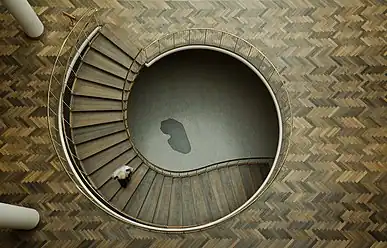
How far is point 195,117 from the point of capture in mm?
14359

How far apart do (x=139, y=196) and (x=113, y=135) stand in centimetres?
147

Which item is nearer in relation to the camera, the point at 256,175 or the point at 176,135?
the point at 256,175

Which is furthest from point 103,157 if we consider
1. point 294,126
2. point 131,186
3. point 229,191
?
point 294,126

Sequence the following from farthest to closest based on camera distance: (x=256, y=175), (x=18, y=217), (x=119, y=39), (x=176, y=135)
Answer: (x=176, y=135) < (x=256, y=175) < (x=119, y=39) < (x=18, y=217)

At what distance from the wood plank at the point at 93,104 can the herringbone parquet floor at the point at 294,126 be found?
0.66 m

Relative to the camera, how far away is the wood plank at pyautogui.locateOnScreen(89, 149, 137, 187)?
11039mm

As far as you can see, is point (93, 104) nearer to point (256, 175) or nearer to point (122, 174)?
point (122, 174)

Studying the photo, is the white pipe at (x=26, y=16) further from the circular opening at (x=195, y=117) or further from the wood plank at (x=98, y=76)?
the circular opening at (x=195, y=117)

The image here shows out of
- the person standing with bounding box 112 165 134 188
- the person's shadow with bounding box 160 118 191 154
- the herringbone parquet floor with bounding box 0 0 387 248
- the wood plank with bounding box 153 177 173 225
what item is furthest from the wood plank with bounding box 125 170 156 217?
the person's shadow with bounding box 160 118 191 154

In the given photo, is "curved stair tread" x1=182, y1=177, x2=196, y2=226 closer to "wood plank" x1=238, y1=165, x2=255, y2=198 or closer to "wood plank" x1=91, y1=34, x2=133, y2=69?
"wood plank" x1=238, y1=165, x2=255, y2=198

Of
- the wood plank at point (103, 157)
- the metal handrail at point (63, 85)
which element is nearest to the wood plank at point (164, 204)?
the wood plank at point (103, 157)

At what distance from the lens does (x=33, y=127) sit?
424 inches

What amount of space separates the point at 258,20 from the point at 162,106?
4031mm

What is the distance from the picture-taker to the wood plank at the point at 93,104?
1112 cm
